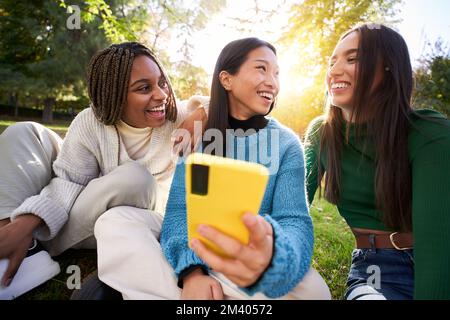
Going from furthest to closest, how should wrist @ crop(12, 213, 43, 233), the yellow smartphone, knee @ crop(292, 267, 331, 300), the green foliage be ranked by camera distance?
1. the green foliage
2. wrist @ crop(12, 213, 43, 233)
3. knee @ crop(292, 267, 331, 300)
4. the yellow smartphone

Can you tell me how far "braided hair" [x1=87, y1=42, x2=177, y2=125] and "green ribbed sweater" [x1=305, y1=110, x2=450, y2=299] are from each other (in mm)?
1353

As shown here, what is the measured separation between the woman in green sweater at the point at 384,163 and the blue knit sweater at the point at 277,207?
39 cm

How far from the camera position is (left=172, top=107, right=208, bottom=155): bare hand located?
187cm

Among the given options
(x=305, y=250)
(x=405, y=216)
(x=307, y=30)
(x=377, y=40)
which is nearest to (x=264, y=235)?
(x=305, y=250)

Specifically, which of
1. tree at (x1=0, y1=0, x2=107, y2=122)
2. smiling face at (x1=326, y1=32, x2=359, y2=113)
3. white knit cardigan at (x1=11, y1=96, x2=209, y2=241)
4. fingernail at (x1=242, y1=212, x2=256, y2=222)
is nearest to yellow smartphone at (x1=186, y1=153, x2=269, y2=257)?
fingernail at (x1=242, y1=212, x2=256, y2=222)

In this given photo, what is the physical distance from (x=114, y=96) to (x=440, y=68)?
8.15m

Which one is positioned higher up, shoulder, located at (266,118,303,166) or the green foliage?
the green foliage

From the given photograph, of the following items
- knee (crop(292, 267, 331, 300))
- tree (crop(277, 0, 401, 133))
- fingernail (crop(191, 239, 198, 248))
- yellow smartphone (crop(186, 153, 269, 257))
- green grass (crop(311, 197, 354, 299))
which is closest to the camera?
yellow smartphone (crop(186, 153, 269, 257))

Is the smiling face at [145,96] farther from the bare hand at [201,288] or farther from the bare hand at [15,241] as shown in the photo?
the bare hand at [201,288]

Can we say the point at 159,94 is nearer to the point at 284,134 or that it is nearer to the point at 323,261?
the point at 284,134

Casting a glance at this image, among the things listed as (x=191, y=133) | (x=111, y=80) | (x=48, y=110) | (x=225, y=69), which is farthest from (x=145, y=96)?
(x=48, y=110)

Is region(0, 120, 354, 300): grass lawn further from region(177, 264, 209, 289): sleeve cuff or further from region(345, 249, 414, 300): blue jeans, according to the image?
region(177, 264, 209, 289): sleeve cuff

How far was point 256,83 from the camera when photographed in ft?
5.87

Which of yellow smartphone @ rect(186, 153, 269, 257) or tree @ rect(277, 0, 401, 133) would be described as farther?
tree @ rect(277, 0, 401, 133)
